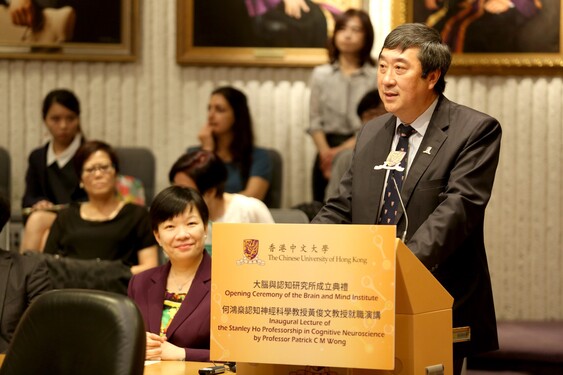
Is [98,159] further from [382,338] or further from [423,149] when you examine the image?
[382,338]

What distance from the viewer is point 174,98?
6438mm

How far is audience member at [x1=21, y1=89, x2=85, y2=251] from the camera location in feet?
18.8

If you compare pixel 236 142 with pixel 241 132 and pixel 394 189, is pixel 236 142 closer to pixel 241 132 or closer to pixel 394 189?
pixel 241 132

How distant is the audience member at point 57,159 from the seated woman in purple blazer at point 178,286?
235cm

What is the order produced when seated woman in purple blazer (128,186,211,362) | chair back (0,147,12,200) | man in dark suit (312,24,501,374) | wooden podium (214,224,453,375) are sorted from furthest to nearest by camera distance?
chair back (0,147,12,200), seated woman in purple blazer (128,186,211,362), man in dark suit (312,24,501,374), wooden podium (214,224,453,375)

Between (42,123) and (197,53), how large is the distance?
1.16m

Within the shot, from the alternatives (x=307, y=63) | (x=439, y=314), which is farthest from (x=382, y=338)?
(x=307, y=63)

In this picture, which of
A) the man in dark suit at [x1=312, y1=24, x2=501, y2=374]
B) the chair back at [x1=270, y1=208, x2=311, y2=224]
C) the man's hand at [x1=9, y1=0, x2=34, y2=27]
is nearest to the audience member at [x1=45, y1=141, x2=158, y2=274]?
the chair back at [x1=270, y1=208, x2=311, y2=224]

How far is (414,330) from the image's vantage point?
228cm

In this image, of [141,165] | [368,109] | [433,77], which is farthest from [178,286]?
[141,165]

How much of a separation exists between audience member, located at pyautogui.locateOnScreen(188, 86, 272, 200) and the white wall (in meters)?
0.65

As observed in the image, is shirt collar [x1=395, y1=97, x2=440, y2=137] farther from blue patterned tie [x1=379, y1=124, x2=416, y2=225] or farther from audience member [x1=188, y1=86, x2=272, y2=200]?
audience member [x1=188, y1=86, x2=272, y2=200]

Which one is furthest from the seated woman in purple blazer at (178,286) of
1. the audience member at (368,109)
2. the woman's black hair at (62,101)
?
the woman's black hair at (62,101)

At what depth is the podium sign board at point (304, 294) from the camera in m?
2.18
